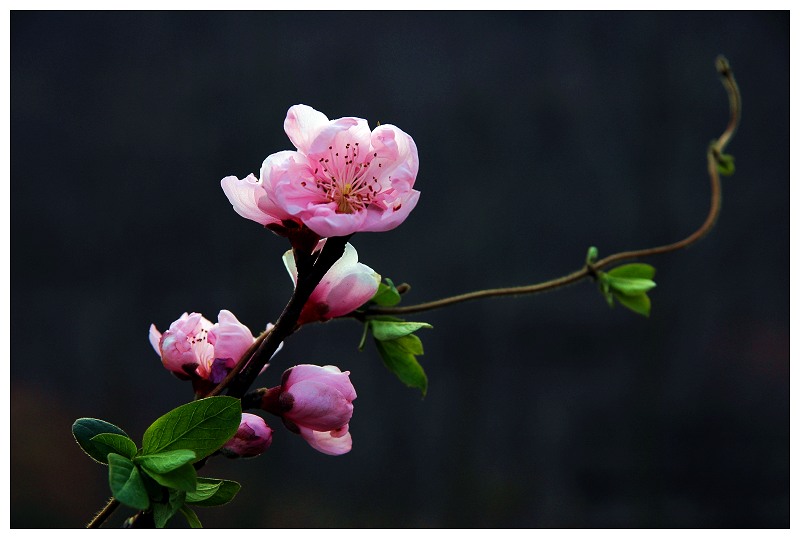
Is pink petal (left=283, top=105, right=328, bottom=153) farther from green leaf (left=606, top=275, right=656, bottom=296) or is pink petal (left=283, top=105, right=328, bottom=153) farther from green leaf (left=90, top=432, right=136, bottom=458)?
green leaf (left=606, top=275, right=656, bottom=296)

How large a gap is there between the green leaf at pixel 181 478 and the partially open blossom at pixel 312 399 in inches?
1.6

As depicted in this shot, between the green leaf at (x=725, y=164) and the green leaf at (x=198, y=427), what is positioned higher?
the green leaf at (x=725, y=164)

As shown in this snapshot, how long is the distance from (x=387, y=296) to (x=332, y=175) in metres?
0.11

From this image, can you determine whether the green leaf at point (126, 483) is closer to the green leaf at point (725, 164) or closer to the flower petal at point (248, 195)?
the flower petal at point (248, 195)

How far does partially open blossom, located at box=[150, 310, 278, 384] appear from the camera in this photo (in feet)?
1.05

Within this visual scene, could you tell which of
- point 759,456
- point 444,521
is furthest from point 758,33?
point 444,521

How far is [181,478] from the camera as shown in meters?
0.29

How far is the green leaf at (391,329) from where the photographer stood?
359 mm

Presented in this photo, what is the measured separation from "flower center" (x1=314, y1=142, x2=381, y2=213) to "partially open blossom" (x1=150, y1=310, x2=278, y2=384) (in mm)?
66

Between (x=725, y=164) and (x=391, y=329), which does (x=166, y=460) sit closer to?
(x=391, y=329)

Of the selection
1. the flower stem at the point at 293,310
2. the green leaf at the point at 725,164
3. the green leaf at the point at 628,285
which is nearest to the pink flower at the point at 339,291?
the flower stem at the point at 293,310

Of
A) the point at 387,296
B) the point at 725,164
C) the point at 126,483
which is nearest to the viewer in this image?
the point at 126,483

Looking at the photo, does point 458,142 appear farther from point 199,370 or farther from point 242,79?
point 199,370

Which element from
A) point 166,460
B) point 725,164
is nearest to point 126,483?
point 166,460
